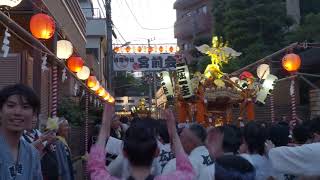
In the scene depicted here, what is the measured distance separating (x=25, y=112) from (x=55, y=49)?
11.2 meters

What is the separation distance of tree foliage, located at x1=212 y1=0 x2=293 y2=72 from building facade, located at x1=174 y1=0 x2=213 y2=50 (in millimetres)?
17111

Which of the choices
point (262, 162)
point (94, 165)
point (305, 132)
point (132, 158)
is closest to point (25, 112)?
point (94, 165)

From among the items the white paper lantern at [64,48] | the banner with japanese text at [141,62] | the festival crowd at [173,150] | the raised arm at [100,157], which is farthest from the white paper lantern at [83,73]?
the banner with japanese text at [141,62]

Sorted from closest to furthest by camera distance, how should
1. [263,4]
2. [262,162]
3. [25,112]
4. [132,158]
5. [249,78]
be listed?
[132,158], [25,112], [262,162], [249,78], [263,4]

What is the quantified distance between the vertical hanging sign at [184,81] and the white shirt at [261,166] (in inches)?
486

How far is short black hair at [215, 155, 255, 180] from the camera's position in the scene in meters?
3.93

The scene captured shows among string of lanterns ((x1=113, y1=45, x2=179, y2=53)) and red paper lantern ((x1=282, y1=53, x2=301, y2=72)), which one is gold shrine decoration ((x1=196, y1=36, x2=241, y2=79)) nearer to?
red paper lantern ((x1=282, y1=53, x2=301, y2=72))

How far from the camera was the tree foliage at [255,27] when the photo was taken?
25.3m

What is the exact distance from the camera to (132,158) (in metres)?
3.24

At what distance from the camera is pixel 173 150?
4.15 m

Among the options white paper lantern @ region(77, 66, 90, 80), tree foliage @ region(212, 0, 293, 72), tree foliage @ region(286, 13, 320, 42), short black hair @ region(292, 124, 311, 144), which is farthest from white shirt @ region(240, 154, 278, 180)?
tree foliage @ region(212, 0, 293, 72)

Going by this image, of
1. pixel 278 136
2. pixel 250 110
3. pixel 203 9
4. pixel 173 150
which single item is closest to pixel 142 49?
pixel 203 9

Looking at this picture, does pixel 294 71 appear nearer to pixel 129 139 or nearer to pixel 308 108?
pixel 308 108

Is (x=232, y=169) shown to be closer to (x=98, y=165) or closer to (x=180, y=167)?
(x=180, y=167)
